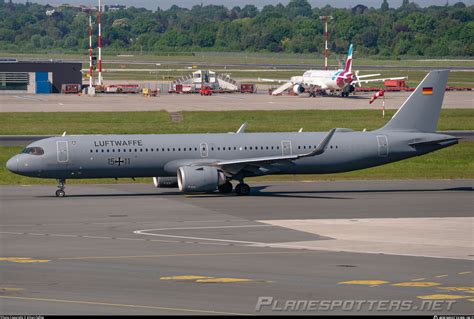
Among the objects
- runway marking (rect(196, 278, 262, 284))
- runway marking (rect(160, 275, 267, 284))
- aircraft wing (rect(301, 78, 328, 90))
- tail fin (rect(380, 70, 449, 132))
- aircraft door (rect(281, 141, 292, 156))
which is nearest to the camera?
runway marking (rect(196, 278, 262, 284))

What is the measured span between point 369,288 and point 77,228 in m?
17.7

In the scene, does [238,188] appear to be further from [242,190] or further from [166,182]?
[166,182]

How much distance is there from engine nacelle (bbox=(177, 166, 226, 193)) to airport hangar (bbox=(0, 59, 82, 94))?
309ft

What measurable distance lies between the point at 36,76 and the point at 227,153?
93.3 metres

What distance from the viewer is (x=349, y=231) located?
140 ft

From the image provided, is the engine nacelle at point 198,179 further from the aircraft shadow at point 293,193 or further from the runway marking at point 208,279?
the runway marking at point 208,279

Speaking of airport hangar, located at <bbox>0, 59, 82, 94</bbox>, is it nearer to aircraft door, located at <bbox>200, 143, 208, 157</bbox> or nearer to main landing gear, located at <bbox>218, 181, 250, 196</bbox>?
aircraft door, located at <bbox>200, 143, 208, 157</bbox>

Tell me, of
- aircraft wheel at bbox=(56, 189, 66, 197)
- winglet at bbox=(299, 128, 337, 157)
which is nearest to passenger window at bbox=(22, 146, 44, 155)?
aircraft wheel at bbox=(56, 189, 66, 197)

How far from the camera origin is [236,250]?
124 ft

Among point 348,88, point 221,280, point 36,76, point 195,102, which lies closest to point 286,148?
point 221,280

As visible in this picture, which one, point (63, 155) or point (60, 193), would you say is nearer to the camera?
point (63, 155)

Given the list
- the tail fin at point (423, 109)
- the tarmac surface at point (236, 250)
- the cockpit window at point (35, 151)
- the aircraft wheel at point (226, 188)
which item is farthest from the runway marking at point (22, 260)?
the tail fin at point (423, 109)

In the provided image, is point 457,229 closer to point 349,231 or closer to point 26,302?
point 349,231

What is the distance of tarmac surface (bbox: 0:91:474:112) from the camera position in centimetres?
11388
